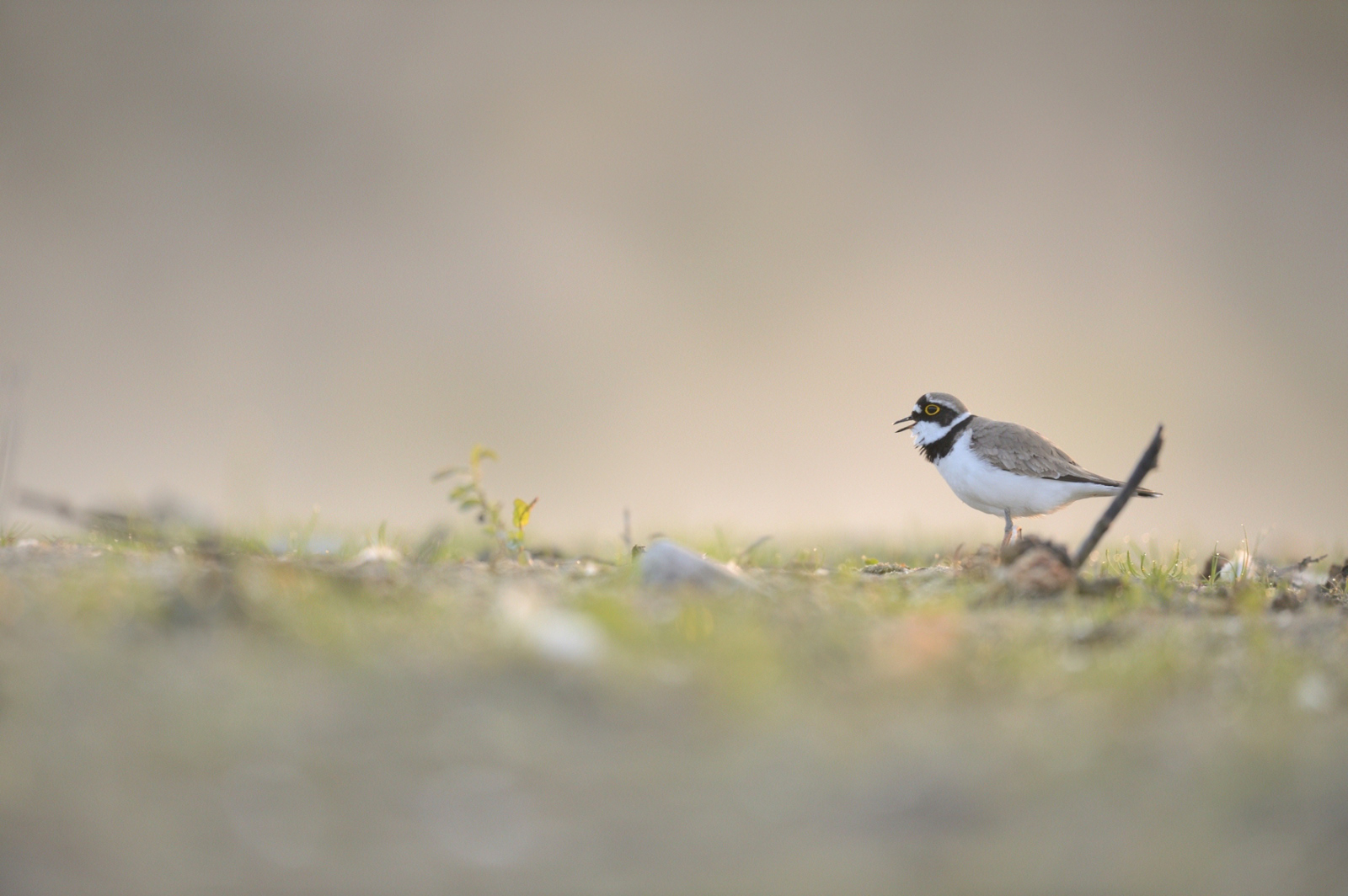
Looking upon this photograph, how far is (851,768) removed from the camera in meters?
2.62

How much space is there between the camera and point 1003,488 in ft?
23.1

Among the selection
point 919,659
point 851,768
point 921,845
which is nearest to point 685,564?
point 919,659

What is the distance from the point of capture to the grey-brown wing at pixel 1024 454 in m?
7.04

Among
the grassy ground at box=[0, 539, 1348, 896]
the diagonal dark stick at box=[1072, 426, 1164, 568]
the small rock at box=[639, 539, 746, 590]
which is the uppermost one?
the diagonal dark stick at box=[1072, 426, 1164, 568]

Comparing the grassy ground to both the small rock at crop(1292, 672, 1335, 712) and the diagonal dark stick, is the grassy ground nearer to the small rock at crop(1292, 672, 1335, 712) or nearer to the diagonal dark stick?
the small rock at crop(1292, 672, 1335, 712)

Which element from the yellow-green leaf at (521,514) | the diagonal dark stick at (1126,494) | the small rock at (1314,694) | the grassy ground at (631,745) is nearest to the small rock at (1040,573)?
the diagonal dark stick at (1126,494)

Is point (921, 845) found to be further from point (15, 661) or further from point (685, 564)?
point (15, 661)

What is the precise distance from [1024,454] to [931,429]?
2.62 feet

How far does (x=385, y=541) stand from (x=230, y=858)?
3.91m

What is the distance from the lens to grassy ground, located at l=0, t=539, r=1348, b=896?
2.24 metres

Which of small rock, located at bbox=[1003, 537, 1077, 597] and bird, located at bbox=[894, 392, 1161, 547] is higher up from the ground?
bird, located at bbox=[894, 392, 1161, 547]

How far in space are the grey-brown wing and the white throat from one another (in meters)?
0.29

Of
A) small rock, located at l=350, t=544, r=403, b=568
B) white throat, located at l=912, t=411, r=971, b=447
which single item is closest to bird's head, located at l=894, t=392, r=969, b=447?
white throat, located at l=912, t=411, r=971, b=447

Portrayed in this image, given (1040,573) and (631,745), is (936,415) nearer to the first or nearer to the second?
(1040,573)
